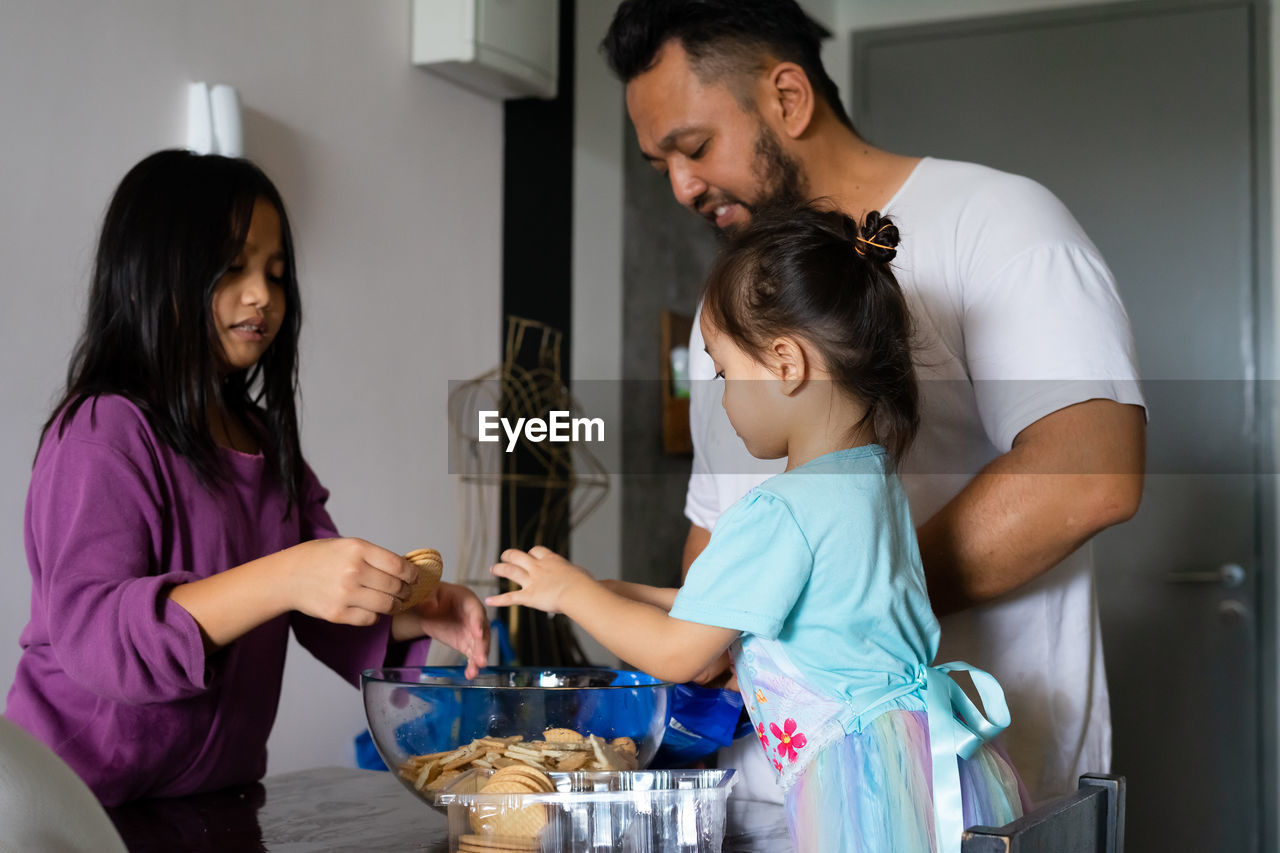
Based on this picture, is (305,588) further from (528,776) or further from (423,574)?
(528,776)

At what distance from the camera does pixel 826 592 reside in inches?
37.9

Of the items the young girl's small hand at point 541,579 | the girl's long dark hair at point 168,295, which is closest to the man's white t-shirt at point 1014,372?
the young girl's small hand at point 541,579

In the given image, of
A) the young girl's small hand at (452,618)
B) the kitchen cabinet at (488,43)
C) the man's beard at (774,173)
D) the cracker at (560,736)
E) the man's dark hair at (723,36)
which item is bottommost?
the cracker at (560,736)

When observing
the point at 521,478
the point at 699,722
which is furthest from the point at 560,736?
the point at 521,478

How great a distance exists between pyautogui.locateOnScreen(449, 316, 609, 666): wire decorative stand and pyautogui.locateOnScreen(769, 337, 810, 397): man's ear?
1.87 meters

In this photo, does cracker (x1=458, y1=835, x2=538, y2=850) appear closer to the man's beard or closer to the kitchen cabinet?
the man's beard

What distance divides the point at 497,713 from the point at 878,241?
52 cm

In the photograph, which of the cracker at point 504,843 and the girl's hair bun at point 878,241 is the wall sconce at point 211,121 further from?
the cracker at point 504,843

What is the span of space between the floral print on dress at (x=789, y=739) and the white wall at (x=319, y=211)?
4.43ft

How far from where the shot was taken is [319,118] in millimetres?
2498

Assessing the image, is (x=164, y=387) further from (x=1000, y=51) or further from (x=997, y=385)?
(x=1000, y=51)

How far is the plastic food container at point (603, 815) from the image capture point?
819 mm

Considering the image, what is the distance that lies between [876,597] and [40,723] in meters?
0.82

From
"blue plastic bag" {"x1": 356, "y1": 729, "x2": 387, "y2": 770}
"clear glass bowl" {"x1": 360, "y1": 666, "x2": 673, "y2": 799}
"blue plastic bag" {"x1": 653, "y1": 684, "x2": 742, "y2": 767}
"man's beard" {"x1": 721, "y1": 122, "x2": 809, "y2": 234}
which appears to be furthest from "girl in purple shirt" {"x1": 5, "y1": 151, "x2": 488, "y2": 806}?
"blue plastic bag" {"x1": 356, "y1": 729, "x2": 387, "y2": 770}
